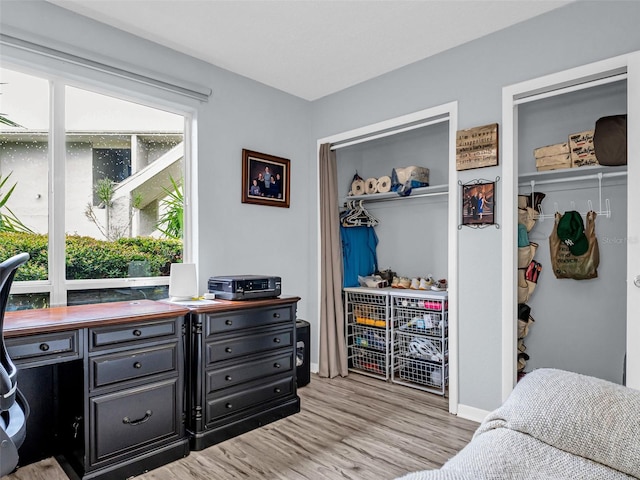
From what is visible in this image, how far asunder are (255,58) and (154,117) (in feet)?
3.02

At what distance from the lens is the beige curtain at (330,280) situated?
3.88 metres

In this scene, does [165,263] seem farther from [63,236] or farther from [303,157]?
[303,157]

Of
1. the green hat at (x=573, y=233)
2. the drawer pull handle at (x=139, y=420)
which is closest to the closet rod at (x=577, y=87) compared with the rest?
the green hat at (x=573, y=233)

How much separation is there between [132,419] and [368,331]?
89.8 inches

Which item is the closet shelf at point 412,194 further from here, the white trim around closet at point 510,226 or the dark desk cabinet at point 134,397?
the dark desk cabinet at point 134,397

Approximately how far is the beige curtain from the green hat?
1874 millimetres

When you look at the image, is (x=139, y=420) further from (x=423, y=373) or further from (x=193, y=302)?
(x=423, y=373)

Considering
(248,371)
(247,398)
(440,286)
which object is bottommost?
(247,398)

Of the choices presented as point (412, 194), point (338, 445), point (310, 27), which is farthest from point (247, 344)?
point (310, 27)

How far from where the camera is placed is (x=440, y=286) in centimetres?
375

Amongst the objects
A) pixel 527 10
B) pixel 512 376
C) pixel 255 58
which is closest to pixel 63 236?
pixel 255 58

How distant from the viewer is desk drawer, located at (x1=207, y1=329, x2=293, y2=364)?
2587 millimetres

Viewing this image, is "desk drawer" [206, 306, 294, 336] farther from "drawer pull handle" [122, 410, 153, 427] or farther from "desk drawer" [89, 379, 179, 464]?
"drawer pull handle" [122, 410, 153, 427]

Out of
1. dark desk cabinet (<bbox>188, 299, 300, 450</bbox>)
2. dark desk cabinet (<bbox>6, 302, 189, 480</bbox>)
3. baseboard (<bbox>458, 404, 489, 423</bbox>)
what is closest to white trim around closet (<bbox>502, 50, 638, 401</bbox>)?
baseboard (<bbox>458, 404, 489, 423</bbox>)
